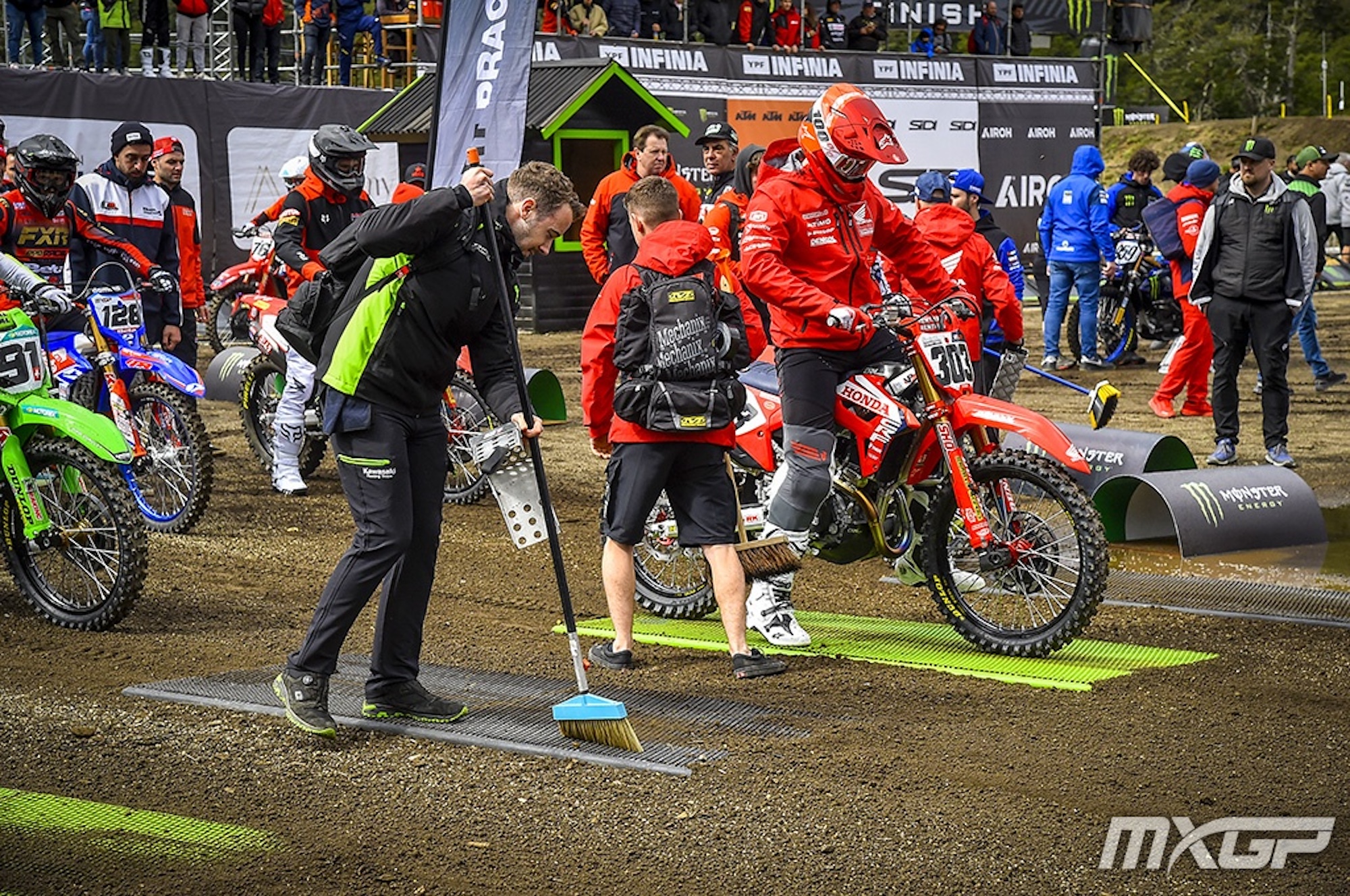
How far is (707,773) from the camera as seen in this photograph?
5281 mm

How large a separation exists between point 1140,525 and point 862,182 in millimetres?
3677

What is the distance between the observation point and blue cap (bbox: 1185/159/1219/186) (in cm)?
1390

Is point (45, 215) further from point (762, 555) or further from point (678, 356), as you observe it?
point (762, 555)

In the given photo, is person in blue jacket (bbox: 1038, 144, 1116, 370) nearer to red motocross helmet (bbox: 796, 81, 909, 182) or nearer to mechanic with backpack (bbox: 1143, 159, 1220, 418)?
mechanic with backpack (bbox: 1143, 159, 1220, 418)

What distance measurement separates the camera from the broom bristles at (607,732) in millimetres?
5500

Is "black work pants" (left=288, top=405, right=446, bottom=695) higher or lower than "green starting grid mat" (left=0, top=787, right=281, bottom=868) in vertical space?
higher

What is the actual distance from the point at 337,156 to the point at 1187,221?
7.37 m

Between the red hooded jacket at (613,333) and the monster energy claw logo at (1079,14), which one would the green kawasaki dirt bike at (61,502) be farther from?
the monster energy claw logo at (1079,14)

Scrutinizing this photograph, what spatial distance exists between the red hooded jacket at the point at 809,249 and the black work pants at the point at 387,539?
60.8 inches

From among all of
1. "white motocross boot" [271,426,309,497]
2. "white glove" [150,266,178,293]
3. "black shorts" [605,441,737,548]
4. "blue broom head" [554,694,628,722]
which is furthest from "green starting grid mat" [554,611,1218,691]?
"white glove" [150,266,178,293]

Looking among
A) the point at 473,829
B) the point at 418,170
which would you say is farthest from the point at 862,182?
the point at 418,170

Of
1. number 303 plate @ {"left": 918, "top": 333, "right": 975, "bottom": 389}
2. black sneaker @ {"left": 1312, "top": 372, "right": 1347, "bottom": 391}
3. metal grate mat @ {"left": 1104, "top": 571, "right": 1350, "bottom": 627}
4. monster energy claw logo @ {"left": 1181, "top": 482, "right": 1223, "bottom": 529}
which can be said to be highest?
number 303 plate @ {"left": 918, "top": 333, "right": 975, "bottom": 389}

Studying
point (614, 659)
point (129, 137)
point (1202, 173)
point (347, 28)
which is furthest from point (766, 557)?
point (347, 28)

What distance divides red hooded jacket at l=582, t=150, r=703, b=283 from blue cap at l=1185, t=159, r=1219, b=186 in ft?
15.9
